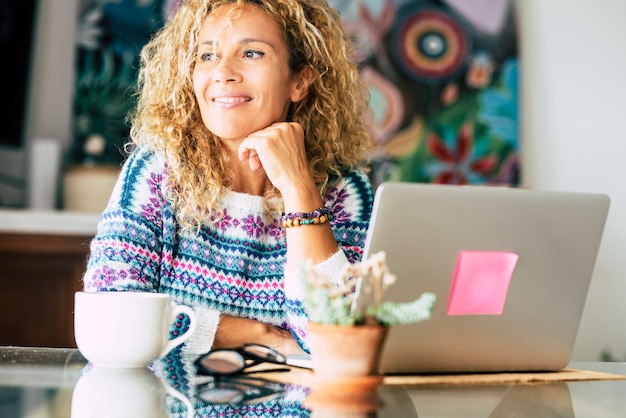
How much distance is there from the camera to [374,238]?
1079 mm

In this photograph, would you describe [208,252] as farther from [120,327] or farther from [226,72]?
[120,327]

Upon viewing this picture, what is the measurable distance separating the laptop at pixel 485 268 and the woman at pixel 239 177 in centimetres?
37

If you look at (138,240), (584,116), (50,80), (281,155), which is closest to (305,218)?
(281,155)

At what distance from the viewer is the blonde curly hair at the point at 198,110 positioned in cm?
172

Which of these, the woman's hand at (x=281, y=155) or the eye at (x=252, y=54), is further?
the eye at (x=252, y=54)

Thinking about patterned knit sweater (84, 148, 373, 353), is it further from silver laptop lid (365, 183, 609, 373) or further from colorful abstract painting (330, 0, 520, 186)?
colorful abstract painting (330, 0, 520, 186)

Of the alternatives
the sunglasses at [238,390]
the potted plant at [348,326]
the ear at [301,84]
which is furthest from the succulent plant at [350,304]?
the ear at [301,84]

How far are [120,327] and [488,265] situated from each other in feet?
1.55

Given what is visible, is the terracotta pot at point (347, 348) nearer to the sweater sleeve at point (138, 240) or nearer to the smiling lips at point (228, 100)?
the sweater sleeve at point (138, 240)

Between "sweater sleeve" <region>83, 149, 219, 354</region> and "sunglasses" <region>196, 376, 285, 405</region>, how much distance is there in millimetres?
443

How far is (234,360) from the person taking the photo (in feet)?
3.68

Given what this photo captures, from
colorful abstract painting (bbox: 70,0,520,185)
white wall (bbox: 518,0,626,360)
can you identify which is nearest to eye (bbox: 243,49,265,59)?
colorful abstract painting (bbox: 70,0,520,185)

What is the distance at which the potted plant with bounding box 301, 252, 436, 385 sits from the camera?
3.22 ft

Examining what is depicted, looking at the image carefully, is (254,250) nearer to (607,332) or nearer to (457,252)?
(457,252)
